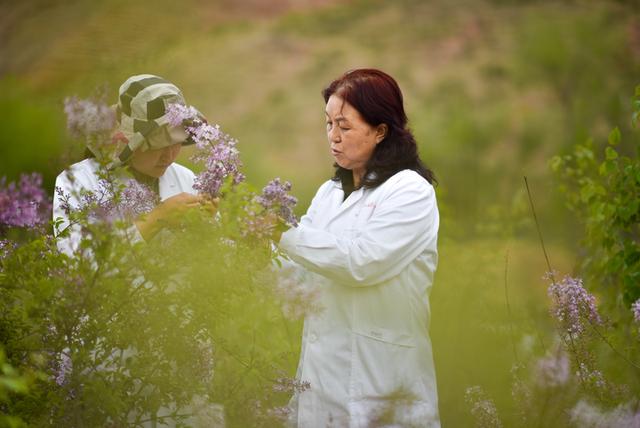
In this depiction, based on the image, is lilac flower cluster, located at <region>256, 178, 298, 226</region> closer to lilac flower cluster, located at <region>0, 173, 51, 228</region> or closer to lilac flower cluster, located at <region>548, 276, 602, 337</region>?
lilac flower cluster, located at <region>0, 173, 51, 228</region>

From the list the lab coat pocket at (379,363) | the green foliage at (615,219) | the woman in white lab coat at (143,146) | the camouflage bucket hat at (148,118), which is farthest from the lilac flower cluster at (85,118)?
the green foliage at (615,219)

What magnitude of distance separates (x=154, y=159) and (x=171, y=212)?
2.23 ft

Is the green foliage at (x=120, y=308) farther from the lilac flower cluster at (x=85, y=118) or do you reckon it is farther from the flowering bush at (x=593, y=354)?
the flowering bush at (x=593, y=354)

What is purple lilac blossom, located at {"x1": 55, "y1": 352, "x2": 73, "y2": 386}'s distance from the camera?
2477mm

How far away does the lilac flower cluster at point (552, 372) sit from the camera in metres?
2.51

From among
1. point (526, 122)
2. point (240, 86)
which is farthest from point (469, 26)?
point (526, 122)

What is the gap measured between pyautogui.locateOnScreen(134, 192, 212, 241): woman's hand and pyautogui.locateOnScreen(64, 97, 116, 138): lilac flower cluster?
1.02 ft

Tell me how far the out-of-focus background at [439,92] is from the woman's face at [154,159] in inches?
12.0

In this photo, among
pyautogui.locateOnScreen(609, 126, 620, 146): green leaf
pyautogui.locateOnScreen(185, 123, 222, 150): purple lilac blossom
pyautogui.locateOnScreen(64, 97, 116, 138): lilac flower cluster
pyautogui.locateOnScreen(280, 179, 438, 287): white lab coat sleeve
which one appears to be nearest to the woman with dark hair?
pyautogui.locateOnScreen(280, 179, 438, 287): white lab coat sleeve

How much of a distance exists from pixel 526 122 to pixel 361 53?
9649mm

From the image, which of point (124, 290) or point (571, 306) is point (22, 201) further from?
point (571, 306)

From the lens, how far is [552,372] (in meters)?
2.55

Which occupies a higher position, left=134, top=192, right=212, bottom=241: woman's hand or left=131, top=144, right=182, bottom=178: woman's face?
left=131, top=144, right=182, bottom=178: woman's face

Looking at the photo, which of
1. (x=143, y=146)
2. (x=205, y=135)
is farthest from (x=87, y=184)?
(x=205, y=135)
